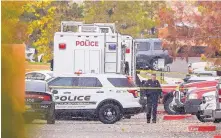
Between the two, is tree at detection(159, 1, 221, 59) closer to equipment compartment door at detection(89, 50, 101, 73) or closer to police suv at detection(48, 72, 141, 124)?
equipment compartment door at detection(89, 50, 101, 73)

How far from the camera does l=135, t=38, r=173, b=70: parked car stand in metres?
32.8

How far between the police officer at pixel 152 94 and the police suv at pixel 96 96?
1.03 feet

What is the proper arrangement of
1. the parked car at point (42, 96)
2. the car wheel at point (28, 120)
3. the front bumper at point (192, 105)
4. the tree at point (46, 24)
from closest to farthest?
the car wheel at point (28, 120)
the parked car at point (42, 96)
the front bumper at point (192, 105)
the tree at point (46, 24)

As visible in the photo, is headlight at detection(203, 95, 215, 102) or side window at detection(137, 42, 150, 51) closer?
headlight at detection(203, 95, 215, 102)

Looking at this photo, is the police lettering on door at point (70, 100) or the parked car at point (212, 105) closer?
the parked car at point (212, 105)

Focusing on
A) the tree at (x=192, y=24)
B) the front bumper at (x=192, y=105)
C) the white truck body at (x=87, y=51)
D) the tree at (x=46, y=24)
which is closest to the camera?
the front bumper at (x=192, y=105)

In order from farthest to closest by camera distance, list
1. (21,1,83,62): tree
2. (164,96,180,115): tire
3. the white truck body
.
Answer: (21,1,83,62): tree, (164,96,180,115): tire, the white truck body

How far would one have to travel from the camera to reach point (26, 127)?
3957mm

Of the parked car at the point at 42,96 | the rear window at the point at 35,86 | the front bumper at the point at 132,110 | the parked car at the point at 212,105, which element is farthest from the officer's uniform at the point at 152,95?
the rear window at the point at 35,86

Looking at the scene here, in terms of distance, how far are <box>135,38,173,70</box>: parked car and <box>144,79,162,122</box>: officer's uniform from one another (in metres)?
13.6

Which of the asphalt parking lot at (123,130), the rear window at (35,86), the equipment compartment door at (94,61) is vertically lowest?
the asphalt parking lot at (123,130)

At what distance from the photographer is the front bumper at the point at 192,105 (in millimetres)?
17172

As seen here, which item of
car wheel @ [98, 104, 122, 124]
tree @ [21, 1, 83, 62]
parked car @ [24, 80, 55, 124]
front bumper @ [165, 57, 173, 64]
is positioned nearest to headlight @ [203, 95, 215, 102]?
car wheel @ [98, 104, 122, 124]

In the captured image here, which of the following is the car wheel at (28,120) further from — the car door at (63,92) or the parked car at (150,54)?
the parked car at (150,54)
